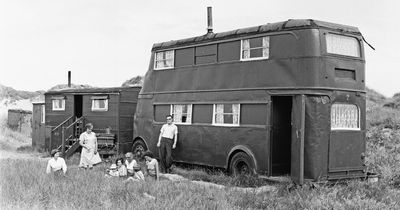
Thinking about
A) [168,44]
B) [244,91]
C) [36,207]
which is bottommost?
[36,207]

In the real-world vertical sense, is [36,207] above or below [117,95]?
below

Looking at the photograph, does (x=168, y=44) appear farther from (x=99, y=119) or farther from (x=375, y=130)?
(x=375, y=130)

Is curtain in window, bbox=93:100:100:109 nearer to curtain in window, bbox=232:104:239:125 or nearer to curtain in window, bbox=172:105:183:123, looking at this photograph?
curtain in window, bbox=172:105:183:123

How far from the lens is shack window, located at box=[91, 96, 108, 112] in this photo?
22.7 m

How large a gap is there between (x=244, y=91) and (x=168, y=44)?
168 inches

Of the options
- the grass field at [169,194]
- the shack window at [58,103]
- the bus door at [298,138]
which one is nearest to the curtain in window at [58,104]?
the shack window at [58,103]

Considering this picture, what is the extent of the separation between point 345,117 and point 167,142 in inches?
223

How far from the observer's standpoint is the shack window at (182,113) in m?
17.0

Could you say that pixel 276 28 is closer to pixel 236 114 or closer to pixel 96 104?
pixel 236 114

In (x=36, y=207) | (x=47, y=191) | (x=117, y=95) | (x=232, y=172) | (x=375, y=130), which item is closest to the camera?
(x=36, y=207)

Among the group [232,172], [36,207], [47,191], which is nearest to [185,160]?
[232,172]

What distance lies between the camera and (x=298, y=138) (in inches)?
508

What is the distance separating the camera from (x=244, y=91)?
48.9 feet

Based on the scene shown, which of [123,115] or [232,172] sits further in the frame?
[123,115]
